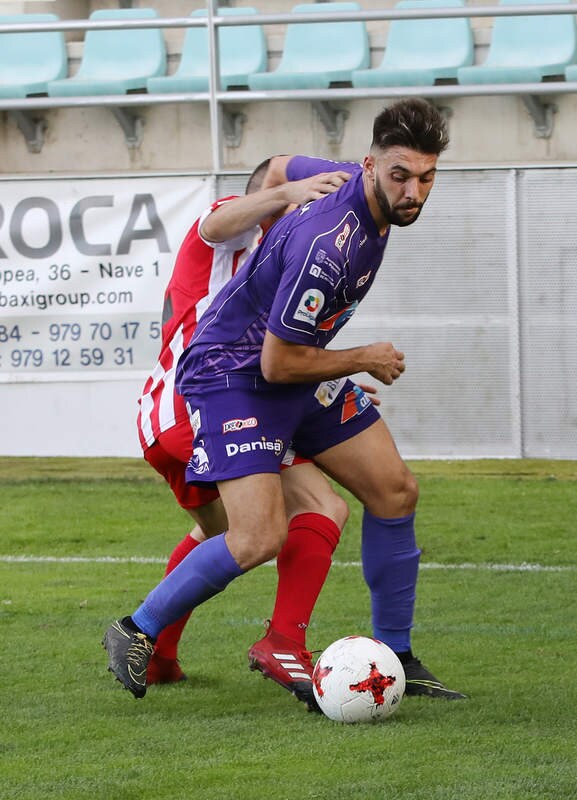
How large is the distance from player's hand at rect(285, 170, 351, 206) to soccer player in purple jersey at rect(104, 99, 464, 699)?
130 millimetres

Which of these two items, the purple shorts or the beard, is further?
the purple shorts

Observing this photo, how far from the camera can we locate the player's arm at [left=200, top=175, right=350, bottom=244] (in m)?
4.14

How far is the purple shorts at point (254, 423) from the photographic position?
13.3ft

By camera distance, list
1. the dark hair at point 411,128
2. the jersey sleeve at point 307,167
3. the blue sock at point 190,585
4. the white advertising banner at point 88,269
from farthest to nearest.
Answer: the white advertising banner at point 88,269
the jersey sleeve at point 307,167
the blue sock at point 190,585
the dark hair at point 411,128

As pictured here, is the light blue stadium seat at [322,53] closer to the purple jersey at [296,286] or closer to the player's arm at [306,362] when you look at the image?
the purple jersey at [296,286]

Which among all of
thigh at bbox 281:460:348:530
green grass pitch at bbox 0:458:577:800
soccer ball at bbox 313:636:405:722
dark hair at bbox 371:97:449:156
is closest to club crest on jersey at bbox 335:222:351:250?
dark hair at bbox 371:97:449:156

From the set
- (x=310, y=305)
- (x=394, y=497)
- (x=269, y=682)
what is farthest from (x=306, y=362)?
(x=269, y=682)

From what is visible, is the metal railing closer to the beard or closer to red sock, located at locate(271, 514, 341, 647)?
red sock, located at locate(271, 514, 341, 647)

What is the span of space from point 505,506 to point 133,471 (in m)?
3.12

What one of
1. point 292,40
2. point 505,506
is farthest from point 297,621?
point 292,40

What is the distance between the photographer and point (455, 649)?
194 inches

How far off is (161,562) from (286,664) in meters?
2.88

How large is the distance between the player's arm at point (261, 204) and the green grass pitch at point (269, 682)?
147 centimetres

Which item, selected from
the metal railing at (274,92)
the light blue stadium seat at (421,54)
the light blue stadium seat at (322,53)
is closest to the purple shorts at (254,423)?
the metal railing at (274,92)
